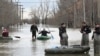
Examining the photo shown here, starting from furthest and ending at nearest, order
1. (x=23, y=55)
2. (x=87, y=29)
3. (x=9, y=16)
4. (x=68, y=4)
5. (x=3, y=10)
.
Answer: (x=68, y=4), (x=9, y=16), (x=3, y=10), (x=87, y=29), (x=23, y=55)

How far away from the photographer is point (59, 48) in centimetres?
Answer: 1745

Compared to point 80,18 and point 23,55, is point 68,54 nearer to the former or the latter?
point 23,55

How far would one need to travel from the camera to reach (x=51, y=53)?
17.5 meters

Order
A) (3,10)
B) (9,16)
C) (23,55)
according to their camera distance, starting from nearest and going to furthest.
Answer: (23,55), (3,10), (9,16)

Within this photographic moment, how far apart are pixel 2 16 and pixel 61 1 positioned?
76.4 ft

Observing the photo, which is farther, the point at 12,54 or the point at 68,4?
the point at 68,4

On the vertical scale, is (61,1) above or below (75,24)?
above

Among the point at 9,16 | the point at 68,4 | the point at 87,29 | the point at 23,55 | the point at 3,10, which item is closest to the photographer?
the point at 23,55

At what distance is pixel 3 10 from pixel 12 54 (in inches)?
2159

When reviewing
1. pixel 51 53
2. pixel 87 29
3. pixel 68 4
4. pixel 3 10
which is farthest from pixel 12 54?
pixel 68 4

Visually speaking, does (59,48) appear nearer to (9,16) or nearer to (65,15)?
(9,16)

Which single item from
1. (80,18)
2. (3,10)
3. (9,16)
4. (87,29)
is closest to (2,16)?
(3,10)

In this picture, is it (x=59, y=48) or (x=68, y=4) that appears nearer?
(x=59, y=48)

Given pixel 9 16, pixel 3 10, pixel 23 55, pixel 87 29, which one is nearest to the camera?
pixel 23 55
